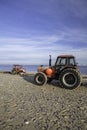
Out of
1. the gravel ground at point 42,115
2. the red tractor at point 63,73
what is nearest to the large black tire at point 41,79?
the red tractor at point 63,73

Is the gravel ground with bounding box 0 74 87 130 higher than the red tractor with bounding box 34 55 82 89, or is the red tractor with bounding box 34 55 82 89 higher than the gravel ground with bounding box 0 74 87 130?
the red tractor with bounding box 34 55 82 89

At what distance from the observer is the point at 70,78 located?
46.6 ft

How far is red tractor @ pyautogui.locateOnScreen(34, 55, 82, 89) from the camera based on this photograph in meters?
14.0

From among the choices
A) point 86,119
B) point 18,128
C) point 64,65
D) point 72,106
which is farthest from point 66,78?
point 18,128

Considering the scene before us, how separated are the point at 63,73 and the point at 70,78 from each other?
0.64 meters

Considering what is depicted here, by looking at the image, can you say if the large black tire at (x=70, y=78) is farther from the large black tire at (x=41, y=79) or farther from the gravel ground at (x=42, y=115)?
the gravel ground at (x=42, y=115)

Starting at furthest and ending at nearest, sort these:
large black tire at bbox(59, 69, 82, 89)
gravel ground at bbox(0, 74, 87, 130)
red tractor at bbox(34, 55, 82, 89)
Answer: red tractor at bbox(34, 55, 82, 89) → large black tire at bbox(59, 69, 82, 89) → gravel ground at bbox(0, 74, 87, 130)

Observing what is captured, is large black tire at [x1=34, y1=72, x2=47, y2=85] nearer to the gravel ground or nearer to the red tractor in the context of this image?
the red tractor

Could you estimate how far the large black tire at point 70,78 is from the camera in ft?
45.4

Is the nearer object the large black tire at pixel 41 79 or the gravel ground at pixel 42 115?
the gravel ground at pixel 42 115

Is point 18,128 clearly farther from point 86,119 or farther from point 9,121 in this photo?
point 86,119

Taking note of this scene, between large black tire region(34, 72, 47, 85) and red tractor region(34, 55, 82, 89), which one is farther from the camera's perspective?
large black tire region(34, 72, 47, 85)

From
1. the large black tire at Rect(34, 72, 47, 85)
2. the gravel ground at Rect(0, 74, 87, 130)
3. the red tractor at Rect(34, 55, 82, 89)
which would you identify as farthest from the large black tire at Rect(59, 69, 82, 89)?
the gravel ground at Rect(0, 74, 87, 130)

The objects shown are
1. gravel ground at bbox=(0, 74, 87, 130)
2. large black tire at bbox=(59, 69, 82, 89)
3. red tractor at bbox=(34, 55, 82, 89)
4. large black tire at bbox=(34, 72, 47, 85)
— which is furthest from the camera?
large black tire at bbox=(34, 72, 47, 85)
